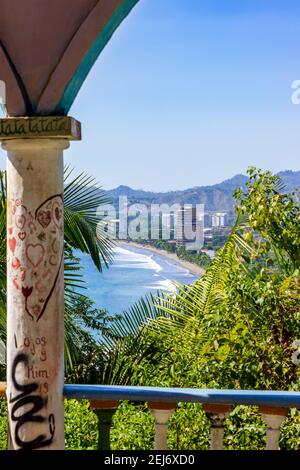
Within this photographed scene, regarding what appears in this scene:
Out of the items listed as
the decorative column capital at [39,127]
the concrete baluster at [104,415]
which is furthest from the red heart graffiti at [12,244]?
the concrete baluster at [104,415]

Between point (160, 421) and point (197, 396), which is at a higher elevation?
point (197, 396)

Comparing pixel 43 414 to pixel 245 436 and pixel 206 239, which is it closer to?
pixel 245 436

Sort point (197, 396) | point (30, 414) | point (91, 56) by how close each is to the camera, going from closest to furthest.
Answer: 1. point (197, 396)
2. point (30, 414)
3. point (91, 56)

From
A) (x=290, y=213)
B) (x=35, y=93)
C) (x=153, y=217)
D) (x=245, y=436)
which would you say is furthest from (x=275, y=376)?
(x=153, y=217)

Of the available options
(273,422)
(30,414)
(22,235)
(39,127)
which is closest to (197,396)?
(273,422)

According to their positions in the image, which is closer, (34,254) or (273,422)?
(273,422)

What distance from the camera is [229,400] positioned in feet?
8.66

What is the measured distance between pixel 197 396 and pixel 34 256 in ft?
2.59

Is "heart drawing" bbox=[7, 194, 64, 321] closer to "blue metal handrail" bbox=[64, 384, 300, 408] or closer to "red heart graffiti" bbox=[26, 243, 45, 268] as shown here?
"red heart graffiti" bbox=[26, 243, 45, 268]

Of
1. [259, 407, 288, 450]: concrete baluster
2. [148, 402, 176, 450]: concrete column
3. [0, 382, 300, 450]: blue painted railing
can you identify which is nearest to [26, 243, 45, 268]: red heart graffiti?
[0, 382, 300, 450]: blue painted railing

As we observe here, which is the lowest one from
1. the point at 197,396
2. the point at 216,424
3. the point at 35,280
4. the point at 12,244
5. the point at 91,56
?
the point at 216,424

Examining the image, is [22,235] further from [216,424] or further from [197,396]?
[216,424]

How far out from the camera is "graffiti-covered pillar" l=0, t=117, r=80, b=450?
9.09 feet

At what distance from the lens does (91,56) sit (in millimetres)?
2891
